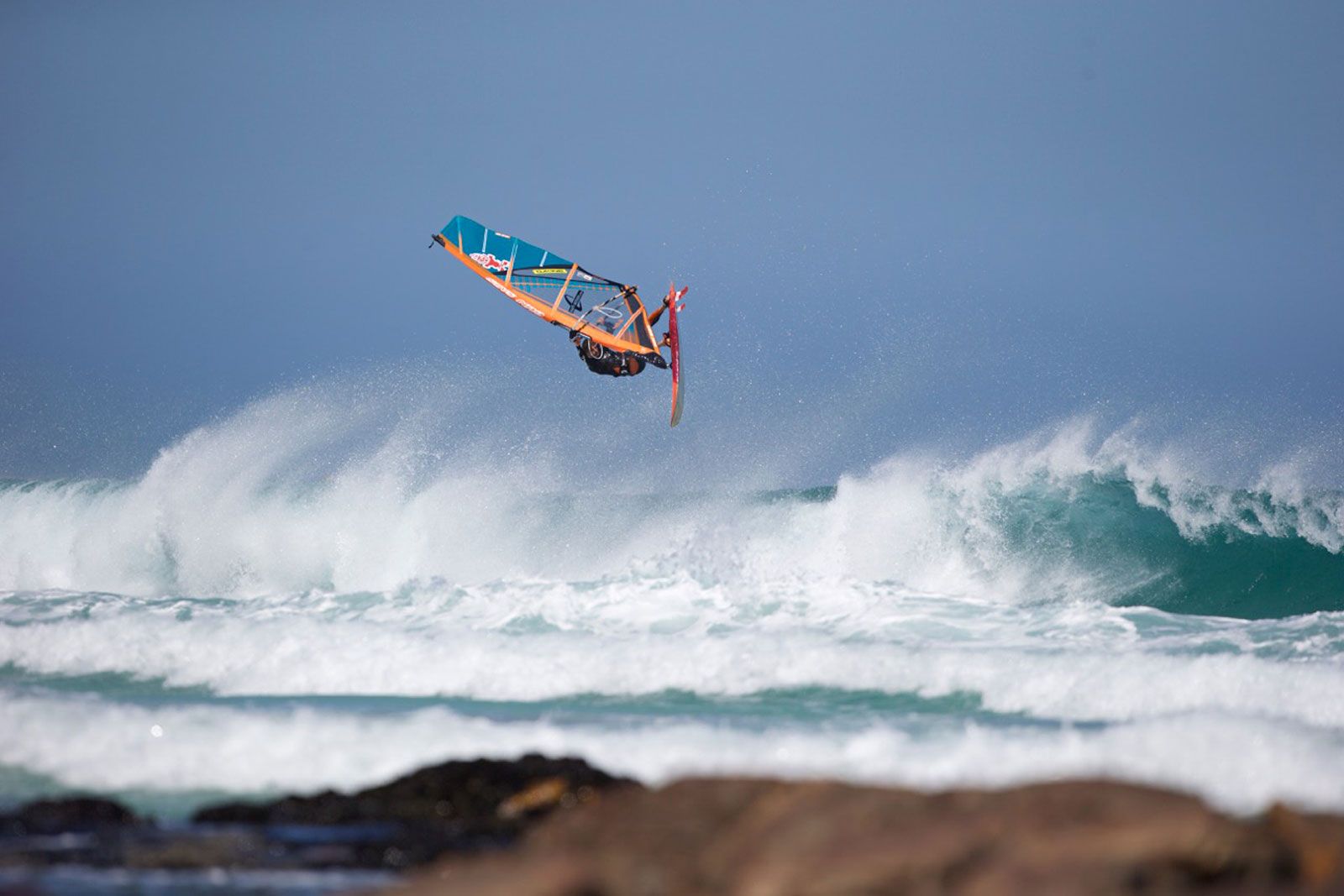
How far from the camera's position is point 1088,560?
2084cm

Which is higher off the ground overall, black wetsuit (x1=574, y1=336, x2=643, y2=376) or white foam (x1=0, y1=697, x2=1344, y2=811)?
black wetsuit (x1=574, y1=336, x2=643, y2=376)

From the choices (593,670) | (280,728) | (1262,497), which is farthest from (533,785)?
(1262,497)

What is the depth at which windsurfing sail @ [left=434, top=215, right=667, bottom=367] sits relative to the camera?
16766 mm

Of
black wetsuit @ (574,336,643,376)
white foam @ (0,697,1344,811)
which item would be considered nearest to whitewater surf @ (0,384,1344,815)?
white foam @ (0,697,1344,811)

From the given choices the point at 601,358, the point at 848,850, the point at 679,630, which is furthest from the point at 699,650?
the point at 848,850

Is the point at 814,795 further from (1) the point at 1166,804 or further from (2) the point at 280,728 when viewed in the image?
(2) the point at 280,728

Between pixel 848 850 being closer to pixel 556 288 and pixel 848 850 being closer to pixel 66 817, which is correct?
pixel 66 817

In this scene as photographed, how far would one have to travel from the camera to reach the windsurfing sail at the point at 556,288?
16766mm

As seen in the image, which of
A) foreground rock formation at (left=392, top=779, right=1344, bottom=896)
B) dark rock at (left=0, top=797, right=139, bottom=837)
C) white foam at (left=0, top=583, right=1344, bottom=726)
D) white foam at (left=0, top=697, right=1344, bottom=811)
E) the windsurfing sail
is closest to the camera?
foreground rock formation at (left=392, top=779, right=1344, bottom=896)

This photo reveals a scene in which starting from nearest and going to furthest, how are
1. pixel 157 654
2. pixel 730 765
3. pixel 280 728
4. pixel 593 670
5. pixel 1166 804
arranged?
1. pixel 1166 804
2. pixel 730 765
3. pixel 280 728
4. pixel 593 670
5. pixel 157 654

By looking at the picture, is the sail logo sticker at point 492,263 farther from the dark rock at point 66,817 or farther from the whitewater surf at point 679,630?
the dark rock at point 66,817

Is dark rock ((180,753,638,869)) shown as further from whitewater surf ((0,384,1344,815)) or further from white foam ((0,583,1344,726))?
white foam ((0,583,1344,726))

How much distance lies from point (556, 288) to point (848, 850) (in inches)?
506

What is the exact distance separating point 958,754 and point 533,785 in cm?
309
